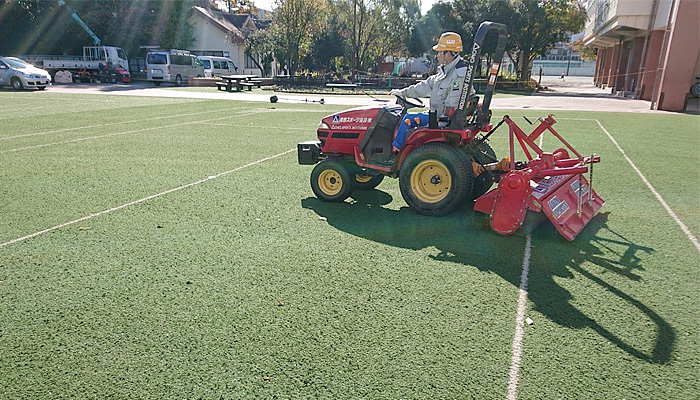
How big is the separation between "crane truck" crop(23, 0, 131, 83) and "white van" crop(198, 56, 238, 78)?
566 centimetres

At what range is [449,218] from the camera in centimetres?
577

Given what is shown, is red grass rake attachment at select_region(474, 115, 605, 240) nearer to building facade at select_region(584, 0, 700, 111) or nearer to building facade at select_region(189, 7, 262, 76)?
building facade at select_region(584, 0, 700, 111)

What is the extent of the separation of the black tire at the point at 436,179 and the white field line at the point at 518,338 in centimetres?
108

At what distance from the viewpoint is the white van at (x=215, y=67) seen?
3900 cm

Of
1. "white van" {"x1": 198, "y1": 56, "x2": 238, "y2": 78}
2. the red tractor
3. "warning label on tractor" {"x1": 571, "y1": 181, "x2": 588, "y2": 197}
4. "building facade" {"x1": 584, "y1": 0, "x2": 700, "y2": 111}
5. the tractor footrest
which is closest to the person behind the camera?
the red tractor

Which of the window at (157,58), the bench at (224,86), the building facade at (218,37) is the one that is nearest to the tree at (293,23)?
the bench at (224,86)

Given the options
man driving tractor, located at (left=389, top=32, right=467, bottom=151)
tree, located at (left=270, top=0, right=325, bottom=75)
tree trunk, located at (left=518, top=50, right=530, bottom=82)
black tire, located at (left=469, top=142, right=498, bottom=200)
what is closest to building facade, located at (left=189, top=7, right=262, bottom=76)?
tree, located at (left=270, top=0, right=325, bottom=75)

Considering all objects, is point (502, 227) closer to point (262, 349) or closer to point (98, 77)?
point (262, 349)

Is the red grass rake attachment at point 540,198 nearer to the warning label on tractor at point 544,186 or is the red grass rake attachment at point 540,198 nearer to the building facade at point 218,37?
the warning label on tractor at point 544,186

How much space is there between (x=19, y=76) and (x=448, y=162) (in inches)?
1112

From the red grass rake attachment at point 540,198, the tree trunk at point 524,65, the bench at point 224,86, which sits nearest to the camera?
the red grass rake attachment at point 540,198

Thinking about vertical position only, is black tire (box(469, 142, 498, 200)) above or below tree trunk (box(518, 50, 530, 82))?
below

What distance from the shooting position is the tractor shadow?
3576 mm

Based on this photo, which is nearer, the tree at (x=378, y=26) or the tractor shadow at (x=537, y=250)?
the tractor shadow at (x=537, y=250)
